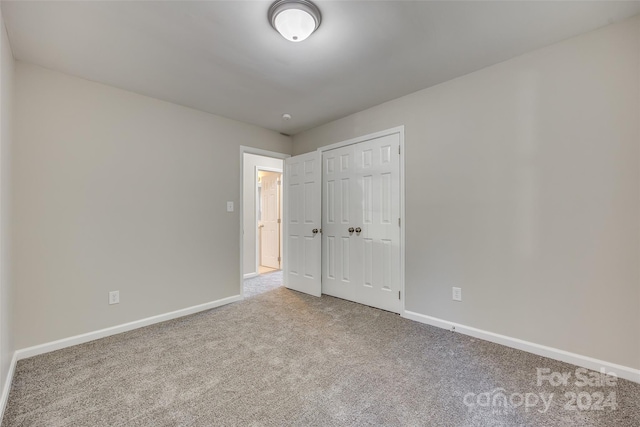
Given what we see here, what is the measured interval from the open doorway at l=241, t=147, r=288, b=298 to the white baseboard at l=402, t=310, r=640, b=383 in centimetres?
238

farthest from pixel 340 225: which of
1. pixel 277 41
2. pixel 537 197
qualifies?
pixel 277 41

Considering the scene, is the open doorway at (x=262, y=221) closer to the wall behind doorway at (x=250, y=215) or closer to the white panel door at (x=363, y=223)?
the wall behind doorway at (x=250, y=215)

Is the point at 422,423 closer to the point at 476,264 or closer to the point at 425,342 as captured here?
the point at 425,342

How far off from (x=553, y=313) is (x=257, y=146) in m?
3.49

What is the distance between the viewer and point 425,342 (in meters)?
2.29

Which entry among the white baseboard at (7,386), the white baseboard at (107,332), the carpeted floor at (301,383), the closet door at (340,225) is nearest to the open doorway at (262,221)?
the white baseboard at (107,332)

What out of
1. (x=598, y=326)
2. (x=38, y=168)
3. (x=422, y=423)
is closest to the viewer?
(x=422, y=423)

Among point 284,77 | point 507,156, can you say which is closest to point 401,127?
point 507,156

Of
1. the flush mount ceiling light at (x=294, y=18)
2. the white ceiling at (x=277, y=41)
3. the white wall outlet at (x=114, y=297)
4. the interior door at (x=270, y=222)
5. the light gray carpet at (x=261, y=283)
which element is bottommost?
the light gray carpet at (x=261, y=283)

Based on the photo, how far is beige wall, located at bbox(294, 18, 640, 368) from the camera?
178 cm

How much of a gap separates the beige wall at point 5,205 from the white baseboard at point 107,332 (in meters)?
0.21

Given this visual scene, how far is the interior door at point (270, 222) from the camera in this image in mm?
5562

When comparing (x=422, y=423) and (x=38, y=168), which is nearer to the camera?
(x=422, y=423)

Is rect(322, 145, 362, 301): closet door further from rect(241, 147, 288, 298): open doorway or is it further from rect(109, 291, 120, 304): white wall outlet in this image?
rect(109, 291, 120, 304): white wall outlet
